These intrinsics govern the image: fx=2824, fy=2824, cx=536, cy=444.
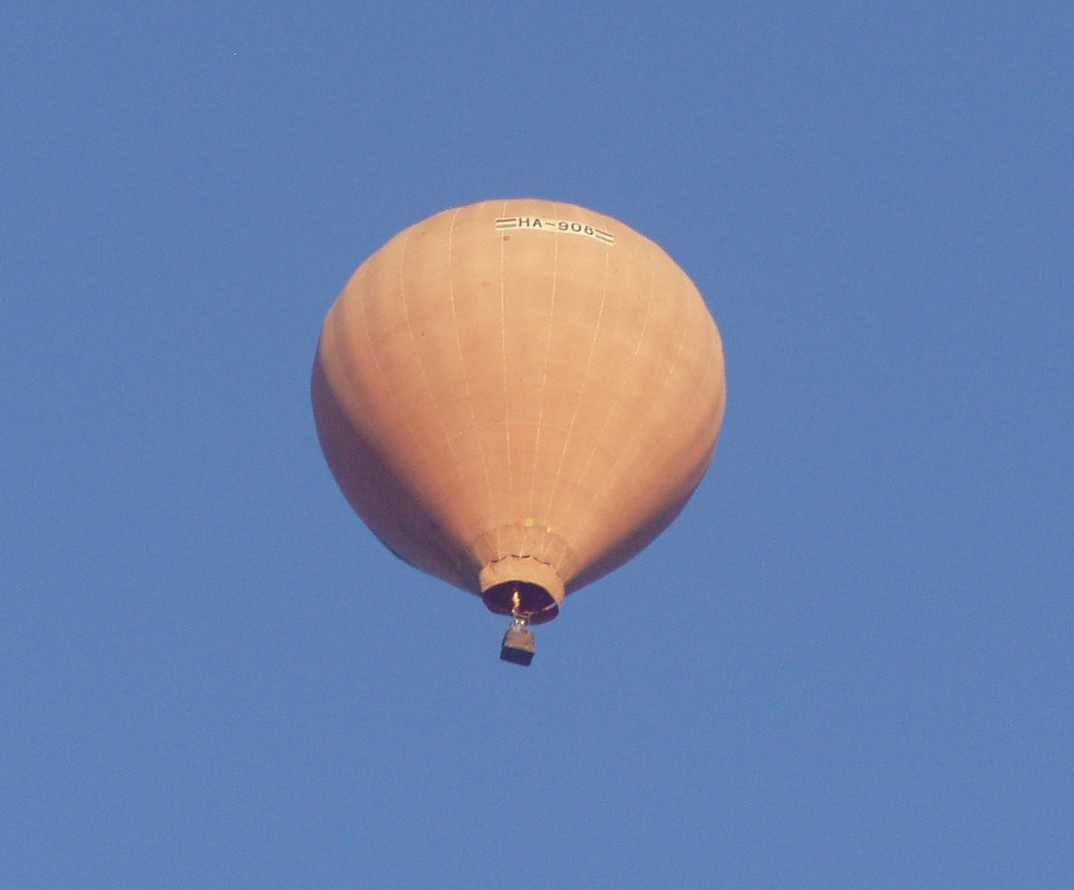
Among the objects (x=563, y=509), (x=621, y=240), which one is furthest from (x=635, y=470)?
(x=621, y=240)

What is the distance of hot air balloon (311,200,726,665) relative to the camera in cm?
3697

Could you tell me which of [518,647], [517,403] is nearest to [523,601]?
[518,647]

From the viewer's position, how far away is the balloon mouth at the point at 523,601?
36.9 meters

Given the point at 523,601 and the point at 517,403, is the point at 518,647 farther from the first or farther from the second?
the point at 517,403

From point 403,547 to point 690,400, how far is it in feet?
14.5

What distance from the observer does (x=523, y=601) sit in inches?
1463

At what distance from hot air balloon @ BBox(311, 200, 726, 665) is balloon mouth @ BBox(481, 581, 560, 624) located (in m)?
0.03

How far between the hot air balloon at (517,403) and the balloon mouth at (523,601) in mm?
26

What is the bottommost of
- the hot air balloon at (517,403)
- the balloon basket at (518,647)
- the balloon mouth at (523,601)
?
the balloon basket at (518,647)

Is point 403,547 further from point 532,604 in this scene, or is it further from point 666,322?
point 666,322

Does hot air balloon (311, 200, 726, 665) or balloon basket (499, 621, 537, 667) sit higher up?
hot air balloon (311, 200, 726, 665)

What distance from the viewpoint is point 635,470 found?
37594 millimetres

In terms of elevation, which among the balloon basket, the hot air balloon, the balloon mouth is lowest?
the balloon basket

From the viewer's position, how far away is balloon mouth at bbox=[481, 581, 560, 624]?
121 ft
